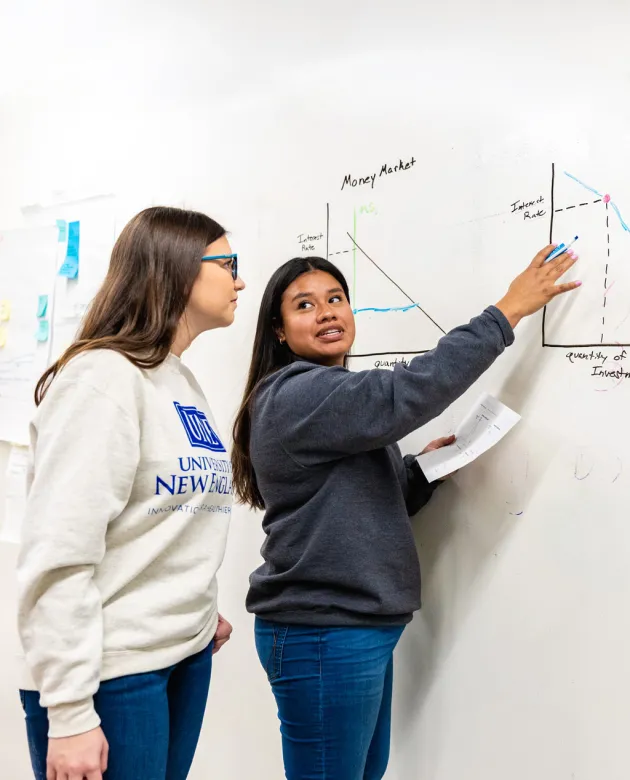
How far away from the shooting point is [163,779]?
3.01 feet

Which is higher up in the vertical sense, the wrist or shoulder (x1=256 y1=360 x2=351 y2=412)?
the wrist

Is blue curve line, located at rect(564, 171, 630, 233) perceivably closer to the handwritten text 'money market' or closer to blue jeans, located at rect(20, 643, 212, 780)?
the handwritten text 'money market'

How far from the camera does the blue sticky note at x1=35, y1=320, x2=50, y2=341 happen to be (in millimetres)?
2086

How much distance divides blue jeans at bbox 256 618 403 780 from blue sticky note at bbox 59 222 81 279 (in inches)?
52.5

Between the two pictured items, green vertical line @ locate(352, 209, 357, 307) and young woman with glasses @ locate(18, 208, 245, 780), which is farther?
green vertical line @ locate(352, 209, 357, 307)

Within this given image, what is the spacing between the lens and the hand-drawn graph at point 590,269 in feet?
3.59

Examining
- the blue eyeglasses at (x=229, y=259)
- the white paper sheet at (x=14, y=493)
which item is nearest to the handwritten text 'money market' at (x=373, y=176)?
the blue eyeglasses at (x=229, y=259)

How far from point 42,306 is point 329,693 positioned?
1513mm

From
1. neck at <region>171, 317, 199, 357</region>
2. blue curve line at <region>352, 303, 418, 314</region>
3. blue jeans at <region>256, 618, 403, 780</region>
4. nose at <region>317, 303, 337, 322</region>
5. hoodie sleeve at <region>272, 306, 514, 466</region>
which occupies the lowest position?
blue jeans at <region>256, 618, 403, 780</region>

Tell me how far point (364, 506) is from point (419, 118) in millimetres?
766

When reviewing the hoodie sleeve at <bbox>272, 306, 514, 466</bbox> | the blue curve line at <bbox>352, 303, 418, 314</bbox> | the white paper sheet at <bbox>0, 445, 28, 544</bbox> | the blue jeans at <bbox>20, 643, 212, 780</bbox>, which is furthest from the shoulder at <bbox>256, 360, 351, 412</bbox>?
the white paper sheet at <bbox>0, 445, 28, 544</bbox>

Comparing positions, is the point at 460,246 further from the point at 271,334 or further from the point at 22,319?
the point at 22,319

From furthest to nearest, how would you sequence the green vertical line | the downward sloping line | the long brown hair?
the green vertical line
the downward sloping line
the long brown hair

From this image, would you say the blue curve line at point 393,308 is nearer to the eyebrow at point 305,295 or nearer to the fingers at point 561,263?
the eyebrow at point 305,295
